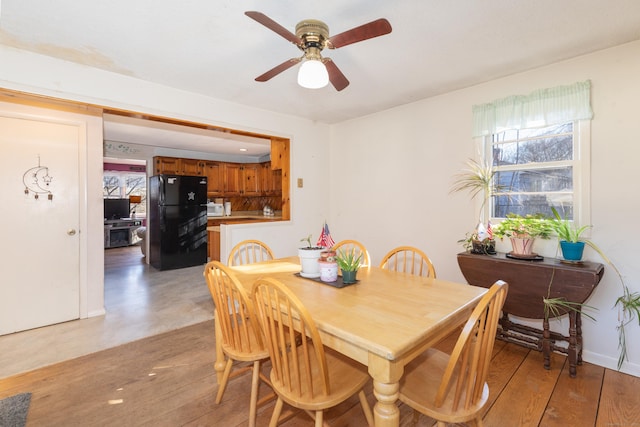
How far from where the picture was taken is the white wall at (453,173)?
2084 millimetres

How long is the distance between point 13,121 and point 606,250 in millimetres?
4878

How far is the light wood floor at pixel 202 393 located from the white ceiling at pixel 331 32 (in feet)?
7.43

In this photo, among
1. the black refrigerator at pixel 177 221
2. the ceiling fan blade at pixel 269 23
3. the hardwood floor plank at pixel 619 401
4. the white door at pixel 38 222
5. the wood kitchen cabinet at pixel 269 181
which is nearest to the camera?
the ceiling fan blade at pixel 269 23

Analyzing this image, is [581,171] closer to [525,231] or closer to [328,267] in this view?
[525,231]

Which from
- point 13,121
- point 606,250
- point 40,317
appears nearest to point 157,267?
point 40,317

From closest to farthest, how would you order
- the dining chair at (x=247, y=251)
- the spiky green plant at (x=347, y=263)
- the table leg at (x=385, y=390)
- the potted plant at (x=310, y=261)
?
the table leg at (x=385, y=390)
the spiky green plant at (x=347, y=263)
the potted plant at (x=310, y=261)
the dining chair at (x=247, y=251)

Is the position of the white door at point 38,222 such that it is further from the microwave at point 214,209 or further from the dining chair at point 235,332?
the microwave at point 214,209

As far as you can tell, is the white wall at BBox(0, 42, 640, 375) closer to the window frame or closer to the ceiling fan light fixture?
the window frame

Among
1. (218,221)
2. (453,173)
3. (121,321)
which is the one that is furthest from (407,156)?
(218,221)

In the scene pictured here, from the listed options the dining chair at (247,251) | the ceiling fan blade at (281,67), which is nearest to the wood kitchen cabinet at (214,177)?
the dining chair at (247,251)

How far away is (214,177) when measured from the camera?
6.22 m

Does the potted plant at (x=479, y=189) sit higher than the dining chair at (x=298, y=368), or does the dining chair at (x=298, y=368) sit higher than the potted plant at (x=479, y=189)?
the potted plant at (x=479, y=189)

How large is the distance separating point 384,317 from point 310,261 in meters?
0.69

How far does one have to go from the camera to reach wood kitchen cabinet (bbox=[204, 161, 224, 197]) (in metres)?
6.14
